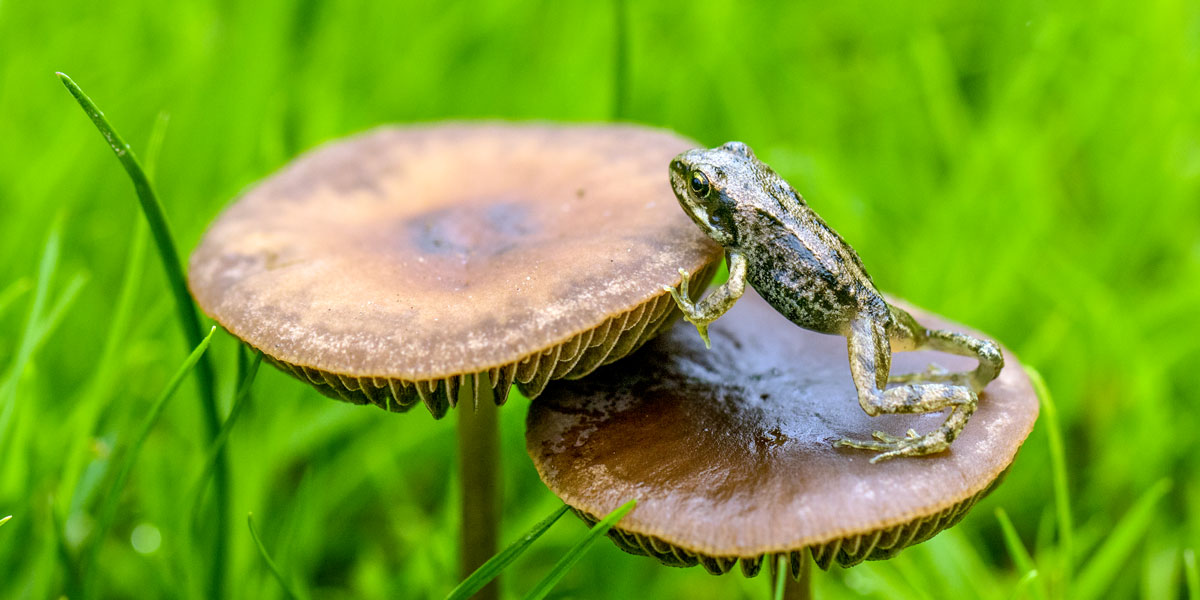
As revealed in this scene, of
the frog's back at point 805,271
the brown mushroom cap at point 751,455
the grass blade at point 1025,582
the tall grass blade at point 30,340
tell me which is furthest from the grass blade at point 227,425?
the grass blade at point 1025,582

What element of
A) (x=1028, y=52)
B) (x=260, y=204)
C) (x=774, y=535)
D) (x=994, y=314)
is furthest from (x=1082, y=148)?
(x=260, y=204)

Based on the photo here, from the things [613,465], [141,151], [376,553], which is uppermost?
[613,465]

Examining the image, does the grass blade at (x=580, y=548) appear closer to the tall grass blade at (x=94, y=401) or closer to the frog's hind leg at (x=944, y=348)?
the frog's hind leg at (x=944, y=348)

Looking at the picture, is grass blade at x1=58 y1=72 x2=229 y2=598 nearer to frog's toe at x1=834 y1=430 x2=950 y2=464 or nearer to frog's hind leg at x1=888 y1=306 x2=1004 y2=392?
frog's toe at x1=834 y1=430 x2=950 y2=464

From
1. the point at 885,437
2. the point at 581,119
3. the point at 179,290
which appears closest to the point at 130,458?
the point at 179,290

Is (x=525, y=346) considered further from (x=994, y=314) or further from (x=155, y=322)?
(x=994, y=314)

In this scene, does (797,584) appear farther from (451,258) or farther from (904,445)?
(451,258)
